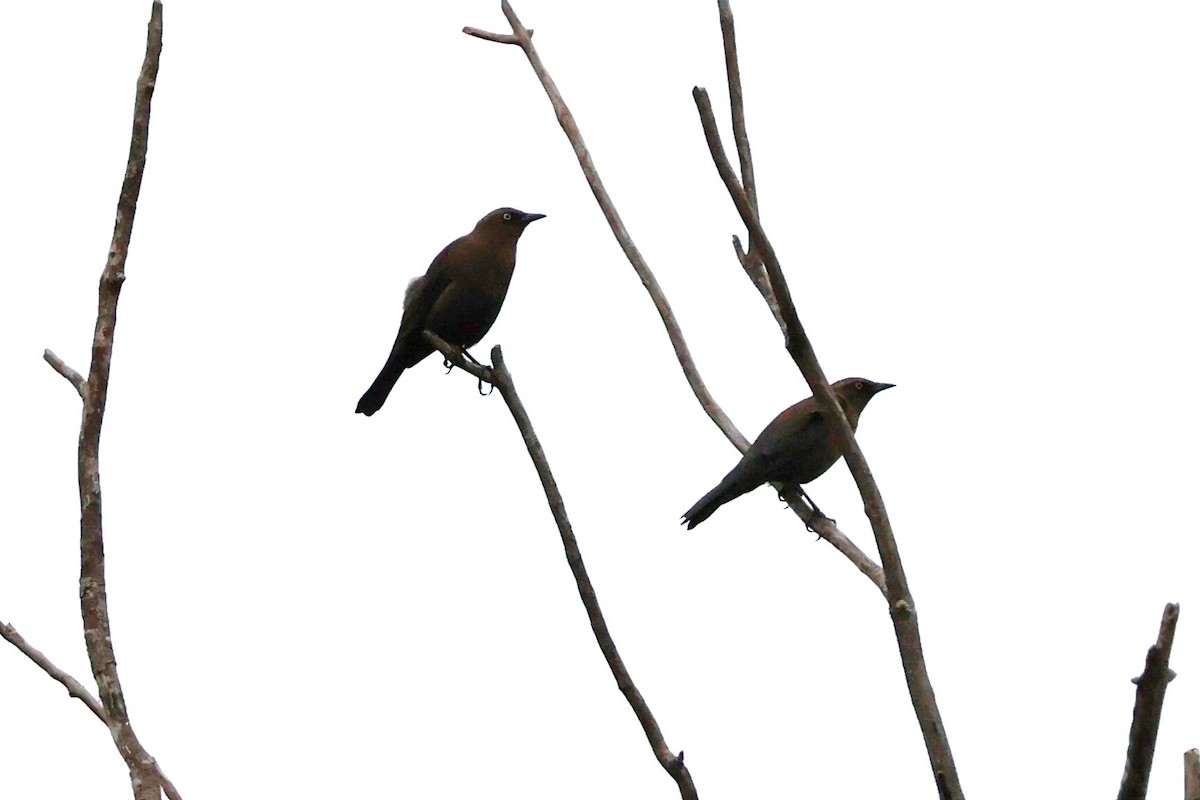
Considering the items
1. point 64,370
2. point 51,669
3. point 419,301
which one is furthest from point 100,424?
point 419,301

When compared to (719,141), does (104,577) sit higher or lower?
lower

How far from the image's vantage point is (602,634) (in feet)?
11.2

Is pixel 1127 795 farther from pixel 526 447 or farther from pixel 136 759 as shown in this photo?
pixel 136 759

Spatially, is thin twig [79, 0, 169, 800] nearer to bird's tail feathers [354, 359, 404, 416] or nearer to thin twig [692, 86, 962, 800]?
thin twig [692, 86, 962, 800]

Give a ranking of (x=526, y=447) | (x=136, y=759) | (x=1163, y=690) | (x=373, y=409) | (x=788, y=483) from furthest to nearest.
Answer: (x=373, y=409), (x=788, y=483), (x=526, y=447), (x=136, y=759), (x=1163, y=690)

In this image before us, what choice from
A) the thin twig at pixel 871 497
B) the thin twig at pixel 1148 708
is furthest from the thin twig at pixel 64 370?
the thin twig at pixel 1148 708

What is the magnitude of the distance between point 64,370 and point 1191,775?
235 cm

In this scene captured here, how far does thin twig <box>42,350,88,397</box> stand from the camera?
3.24 metres

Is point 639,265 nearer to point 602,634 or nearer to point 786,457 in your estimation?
point 602,634

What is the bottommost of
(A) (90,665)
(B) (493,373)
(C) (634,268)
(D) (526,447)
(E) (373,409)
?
(A) (90,665)

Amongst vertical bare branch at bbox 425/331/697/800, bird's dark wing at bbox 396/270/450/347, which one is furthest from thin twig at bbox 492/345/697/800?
bird's dark wing at bbox 396/270/450/347

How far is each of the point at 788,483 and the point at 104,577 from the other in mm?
4361

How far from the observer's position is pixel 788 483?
693 centimetres

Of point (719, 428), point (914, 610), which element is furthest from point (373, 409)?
point (914, 610)
